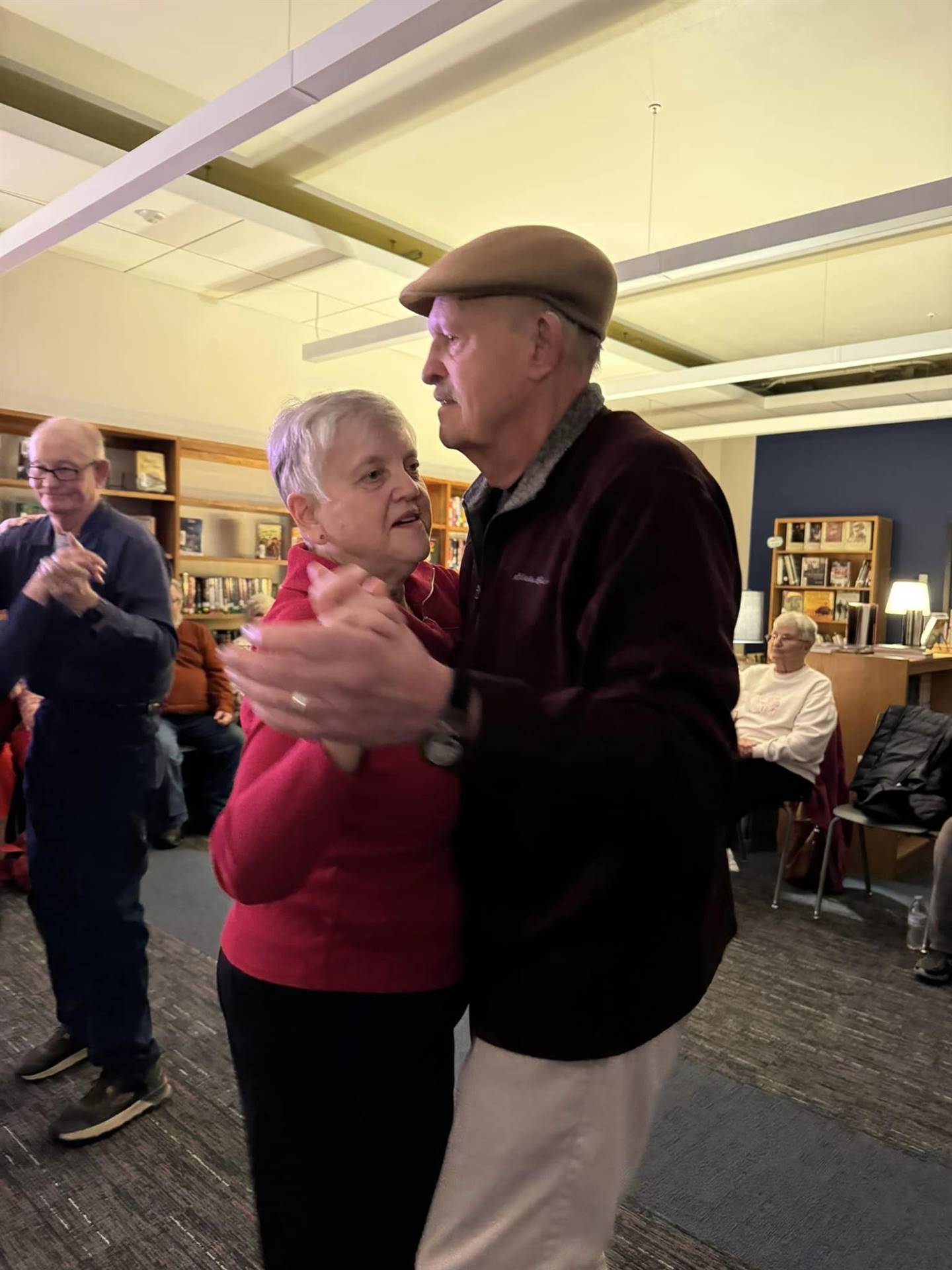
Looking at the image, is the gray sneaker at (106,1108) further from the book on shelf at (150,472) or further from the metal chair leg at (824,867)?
the book on shelf at (150,472)

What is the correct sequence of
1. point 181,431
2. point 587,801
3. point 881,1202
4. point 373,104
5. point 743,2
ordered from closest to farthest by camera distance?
point 587,801 → point 881,1202 → point 743,2 → point 373,104 → point 181,431

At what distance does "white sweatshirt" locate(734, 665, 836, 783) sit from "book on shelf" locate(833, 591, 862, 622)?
4.90 metres

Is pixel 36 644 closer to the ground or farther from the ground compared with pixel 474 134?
closer to the ground

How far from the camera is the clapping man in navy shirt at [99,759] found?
83.2 inches

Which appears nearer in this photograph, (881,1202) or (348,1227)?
(348,1227)

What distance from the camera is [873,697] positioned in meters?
4.68

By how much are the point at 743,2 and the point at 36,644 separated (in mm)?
3312

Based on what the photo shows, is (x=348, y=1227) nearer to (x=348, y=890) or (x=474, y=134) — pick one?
(x=348, y=890)

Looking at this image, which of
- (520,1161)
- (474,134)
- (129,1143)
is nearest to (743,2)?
(474,134)

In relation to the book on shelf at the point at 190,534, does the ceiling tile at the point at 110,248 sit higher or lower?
higher

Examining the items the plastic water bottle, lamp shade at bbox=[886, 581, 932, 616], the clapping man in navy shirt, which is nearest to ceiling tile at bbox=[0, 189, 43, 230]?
the clapping man in navy shirt

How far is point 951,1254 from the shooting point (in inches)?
77.1

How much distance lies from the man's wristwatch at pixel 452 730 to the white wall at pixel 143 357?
427cm

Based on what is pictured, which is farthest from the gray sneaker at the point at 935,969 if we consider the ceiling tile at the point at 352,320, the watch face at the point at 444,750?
the ceiling tile at the point at 352,320
